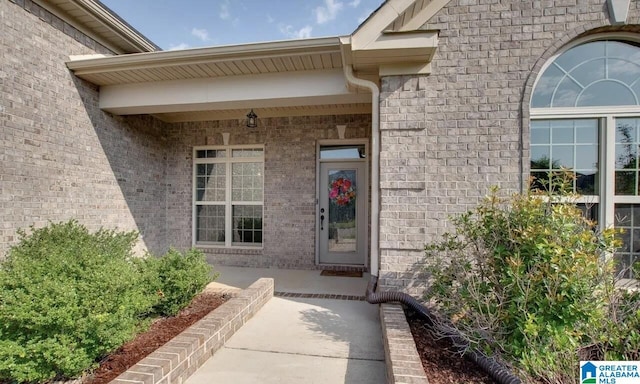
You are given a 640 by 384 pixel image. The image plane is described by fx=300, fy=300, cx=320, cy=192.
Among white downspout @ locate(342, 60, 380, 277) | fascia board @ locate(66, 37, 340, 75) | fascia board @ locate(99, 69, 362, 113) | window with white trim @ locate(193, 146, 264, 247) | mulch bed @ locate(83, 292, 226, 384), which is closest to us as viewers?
mulch bed @ locate(83, 292, 226, 384)

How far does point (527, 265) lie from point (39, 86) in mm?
6058

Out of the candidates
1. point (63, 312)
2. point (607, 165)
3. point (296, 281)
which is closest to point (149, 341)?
point (63, 312)

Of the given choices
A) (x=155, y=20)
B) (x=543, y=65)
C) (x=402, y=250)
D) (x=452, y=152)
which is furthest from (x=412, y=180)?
(x=155, y=20)

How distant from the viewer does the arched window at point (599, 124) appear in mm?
3420

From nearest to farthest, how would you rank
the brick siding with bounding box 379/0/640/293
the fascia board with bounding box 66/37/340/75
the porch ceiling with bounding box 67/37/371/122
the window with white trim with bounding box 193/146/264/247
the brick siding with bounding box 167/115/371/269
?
the brick siding with bounding box 379/0/640/293 → the fascia board with bounding box 66/37/340/75 → the porch ceiling with bounding box 67/37/371/122 → the brick siding with bounding box 167/115/371/269 → the window with white trim with bounding box 193/146/264/247

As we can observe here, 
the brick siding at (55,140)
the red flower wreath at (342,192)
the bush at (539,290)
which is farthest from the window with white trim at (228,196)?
the bush at (539,290)

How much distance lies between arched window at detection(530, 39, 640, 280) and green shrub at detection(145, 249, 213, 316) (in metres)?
4.21

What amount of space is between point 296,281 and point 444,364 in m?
2.94

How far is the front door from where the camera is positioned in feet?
19.5

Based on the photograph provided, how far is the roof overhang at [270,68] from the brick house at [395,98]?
0.02 metres

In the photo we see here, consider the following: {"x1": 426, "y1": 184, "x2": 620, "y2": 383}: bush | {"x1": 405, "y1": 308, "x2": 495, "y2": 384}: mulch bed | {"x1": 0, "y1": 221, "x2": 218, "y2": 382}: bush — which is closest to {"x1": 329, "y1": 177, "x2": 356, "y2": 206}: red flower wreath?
{"x1": 405, "y1": 308, "x2": 495, "y2": 384}: mulch bed

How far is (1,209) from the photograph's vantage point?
370 centimetres

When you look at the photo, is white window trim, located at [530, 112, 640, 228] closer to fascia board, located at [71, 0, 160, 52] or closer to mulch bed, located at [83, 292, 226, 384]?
mulch bed, located at [83, 292, 226, 384]

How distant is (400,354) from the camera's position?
2.21 m
